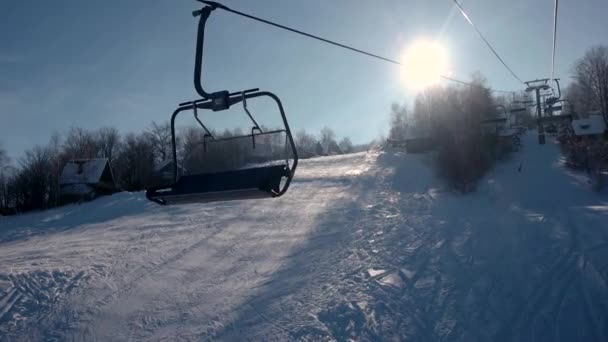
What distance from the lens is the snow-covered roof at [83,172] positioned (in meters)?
35.2

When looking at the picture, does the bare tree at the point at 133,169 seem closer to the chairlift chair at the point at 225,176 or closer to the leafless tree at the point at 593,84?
the chairlift chair at the point at 225,176

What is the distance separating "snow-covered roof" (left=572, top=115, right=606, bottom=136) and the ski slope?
21.8 meters

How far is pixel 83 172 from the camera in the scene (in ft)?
117

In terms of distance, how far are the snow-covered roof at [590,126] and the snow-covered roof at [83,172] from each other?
45.9 m

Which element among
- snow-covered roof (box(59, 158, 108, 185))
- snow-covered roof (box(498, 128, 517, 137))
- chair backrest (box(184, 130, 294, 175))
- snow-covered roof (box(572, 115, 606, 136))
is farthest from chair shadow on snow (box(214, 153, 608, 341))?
snow-covered roof (box(572, 115, 606, 136))

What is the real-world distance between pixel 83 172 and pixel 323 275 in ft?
106

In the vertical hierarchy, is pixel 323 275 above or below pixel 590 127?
below

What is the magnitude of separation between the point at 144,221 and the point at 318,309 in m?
14.4

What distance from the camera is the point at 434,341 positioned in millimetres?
7531

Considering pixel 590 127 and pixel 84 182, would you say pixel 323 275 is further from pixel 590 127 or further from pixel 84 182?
pixel 590 127

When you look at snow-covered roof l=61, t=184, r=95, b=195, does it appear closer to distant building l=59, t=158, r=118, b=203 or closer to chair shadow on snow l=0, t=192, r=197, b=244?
distant building l=59, t=158, r=118, b=203

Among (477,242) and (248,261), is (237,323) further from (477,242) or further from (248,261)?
(477,242)

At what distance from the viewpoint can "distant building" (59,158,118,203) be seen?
35.2m

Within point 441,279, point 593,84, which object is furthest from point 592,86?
point 441,279
